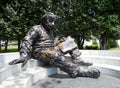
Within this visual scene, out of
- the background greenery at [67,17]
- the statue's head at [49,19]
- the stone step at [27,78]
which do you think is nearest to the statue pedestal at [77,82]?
the stone step at [27,78]

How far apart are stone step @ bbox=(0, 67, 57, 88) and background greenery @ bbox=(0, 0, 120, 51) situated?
9631 mm

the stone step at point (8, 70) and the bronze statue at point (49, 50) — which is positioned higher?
the bronze statue at point (49, 50)

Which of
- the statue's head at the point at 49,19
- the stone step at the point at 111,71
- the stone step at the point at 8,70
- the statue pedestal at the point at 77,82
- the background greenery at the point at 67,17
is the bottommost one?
the statue pedestal at the point at 77,82

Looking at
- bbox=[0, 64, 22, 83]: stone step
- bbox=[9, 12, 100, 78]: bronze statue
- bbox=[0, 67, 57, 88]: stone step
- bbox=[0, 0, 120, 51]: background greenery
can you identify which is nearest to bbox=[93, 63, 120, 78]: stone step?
bbox=[9, 12, 100, 78]: bronze statue

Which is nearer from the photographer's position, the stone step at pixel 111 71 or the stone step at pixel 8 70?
the stone step at pixel 8 70

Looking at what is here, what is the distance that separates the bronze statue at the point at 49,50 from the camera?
619 centimetres

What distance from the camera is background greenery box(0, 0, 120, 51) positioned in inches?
626

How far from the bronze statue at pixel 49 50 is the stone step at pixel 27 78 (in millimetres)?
341

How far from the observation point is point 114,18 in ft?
56.3

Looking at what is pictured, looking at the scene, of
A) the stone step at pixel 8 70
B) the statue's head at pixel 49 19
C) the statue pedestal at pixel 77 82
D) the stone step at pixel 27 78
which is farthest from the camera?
the statue's head at pixel 49 19

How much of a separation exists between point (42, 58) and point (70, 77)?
3.47 feet

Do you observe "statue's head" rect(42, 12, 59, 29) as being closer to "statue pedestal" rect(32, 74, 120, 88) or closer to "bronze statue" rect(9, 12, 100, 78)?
"bronze statue" rect(9, 12, 100, 78)

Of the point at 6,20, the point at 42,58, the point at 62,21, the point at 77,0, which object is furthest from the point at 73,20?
the point at 42,58

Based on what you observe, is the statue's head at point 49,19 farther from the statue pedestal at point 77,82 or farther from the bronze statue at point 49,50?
the statue pedestal at point 77,82
